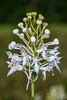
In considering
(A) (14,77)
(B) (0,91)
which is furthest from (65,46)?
(B) (0,91)

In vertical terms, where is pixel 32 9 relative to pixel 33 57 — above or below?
above

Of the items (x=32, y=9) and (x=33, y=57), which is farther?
(x=32, y=9)

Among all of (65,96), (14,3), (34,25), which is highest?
(14,3)

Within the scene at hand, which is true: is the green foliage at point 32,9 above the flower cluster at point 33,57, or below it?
above

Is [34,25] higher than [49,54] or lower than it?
higher

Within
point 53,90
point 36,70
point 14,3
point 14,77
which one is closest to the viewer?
point 36,70

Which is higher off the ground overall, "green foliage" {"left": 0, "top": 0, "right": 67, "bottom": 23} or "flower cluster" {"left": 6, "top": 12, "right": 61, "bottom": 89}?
"green foliage" {"left": 0, "top": 0, "right": 67, "bottom": 23}

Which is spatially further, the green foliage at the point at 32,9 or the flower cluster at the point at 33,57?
the green foliage at the point at 32,9

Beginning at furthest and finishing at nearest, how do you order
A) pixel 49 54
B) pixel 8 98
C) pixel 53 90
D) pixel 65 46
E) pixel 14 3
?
pixel 14 3
pixel 65 46
pixel 8 98
pixel 53 90
pixel 49 54

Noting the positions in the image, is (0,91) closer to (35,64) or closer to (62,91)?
(62,91)

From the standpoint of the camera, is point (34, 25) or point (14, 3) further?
point (14, 3)

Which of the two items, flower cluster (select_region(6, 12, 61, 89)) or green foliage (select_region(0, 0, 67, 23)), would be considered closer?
flower cluster (select_region(6, 12, 61, 89))
